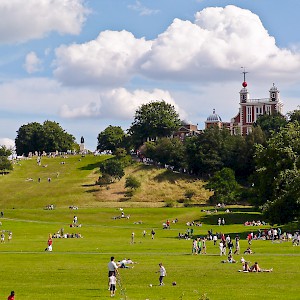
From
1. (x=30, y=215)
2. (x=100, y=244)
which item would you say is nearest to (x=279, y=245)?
(x=100, y=244)

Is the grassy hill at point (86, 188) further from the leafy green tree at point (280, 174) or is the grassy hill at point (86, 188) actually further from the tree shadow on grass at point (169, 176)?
the leafy green tree at point (280, 174)

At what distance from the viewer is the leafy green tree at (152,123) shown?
186250 millimetres

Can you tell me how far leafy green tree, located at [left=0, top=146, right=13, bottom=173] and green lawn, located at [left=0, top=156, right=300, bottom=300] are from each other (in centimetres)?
3240

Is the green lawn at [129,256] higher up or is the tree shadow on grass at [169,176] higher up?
the tree shadow on grass at [169,176]

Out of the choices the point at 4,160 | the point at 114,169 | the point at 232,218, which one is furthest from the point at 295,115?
the point at 4,160

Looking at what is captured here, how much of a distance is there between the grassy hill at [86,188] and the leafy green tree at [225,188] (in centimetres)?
717

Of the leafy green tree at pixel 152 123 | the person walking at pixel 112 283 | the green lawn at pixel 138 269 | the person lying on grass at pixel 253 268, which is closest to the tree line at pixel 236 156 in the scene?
the leafy green tree at pixel 152 123

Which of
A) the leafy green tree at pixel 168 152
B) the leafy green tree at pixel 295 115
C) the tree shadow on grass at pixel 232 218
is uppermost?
the leafy green tree at pixel 295 115

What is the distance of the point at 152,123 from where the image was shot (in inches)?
7303

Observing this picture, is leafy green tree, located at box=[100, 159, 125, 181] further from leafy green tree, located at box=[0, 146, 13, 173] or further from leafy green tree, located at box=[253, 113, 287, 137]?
leafy green tree, located at box=[253, 113, 287, 137]

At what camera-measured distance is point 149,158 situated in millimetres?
165000

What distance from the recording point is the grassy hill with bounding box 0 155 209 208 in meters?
130

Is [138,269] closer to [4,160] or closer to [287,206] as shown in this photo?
[287,206]

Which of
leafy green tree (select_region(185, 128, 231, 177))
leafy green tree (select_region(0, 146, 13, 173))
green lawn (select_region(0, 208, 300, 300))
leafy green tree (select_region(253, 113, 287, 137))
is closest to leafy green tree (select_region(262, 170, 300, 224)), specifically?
green lawn (select_region(0, 208, 300, 300))
